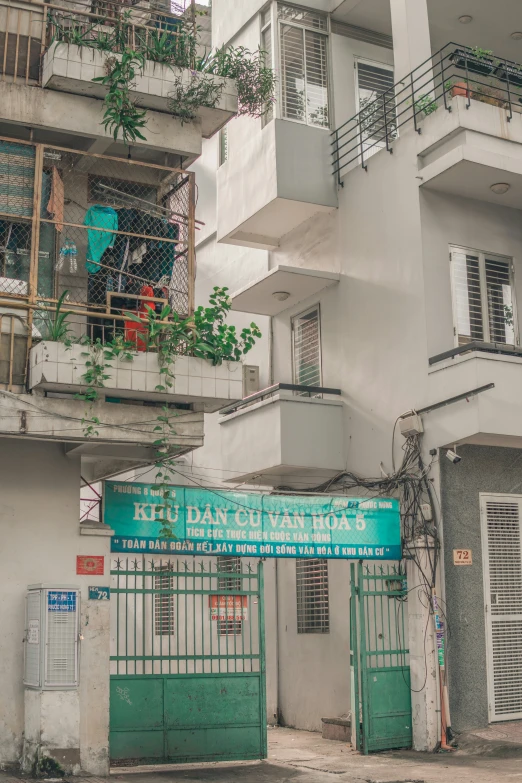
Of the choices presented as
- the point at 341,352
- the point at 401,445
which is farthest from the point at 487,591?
the point at 341,352

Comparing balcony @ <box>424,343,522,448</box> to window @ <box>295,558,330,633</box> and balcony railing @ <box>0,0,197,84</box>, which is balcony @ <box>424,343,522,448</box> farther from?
balcony railing @ <box>0,0,197,84</box>

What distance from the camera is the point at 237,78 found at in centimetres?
1198

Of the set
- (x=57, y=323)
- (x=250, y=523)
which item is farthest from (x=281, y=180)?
(x=57, y=323)

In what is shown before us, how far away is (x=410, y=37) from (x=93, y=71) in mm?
5875

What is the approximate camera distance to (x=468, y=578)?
1278 centimetres

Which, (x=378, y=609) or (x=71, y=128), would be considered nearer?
(x=71, y=128)

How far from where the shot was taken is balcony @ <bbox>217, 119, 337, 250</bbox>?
15273 millimetres

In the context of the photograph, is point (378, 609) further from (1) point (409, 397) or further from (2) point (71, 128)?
(2) point (71, 128)

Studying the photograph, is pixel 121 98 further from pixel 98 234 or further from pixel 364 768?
pixel 364 768

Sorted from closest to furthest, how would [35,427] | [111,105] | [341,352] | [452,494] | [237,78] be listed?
[35,427], [111,105], [237,78], [452,494], [341,352]

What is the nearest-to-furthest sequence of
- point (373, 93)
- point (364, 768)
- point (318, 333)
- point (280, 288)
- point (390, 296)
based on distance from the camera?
point (364, 768) < point (390, 296) < point (280, 288) < point (318, 333) < point (373, 93)

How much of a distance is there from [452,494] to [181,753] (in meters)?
4.89

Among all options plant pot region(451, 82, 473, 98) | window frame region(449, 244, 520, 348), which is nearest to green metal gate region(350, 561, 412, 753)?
window frame region(449, 244, 520, 348)

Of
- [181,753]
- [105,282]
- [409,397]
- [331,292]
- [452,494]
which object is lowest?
[181,753]
